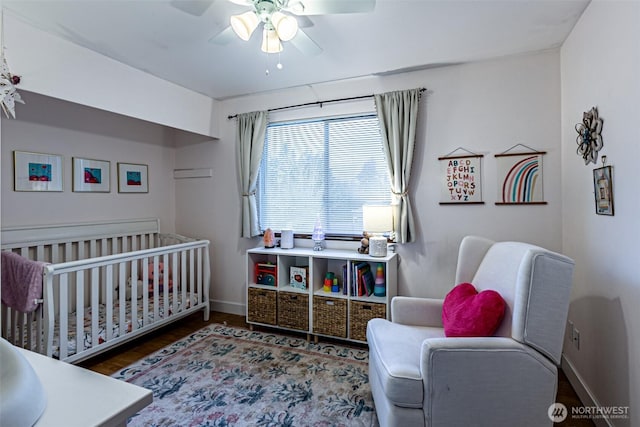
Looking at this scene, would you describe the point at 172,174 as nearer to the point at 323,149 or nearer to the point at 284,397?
the point at 323,149

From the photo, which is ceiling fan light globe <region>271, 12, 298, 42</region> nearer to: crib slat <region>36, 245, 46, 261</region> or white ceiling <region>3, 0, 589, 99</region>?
white ceiling <region>3, 0, 589, 99</region>

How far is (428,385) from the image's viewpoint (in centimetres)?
148

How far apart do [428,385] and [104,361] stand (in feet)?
8.00

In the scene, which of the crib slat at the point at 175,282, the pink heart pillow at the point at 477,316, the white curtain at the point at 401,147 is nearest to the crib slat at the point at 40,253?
the crib slat at the point at 175,282

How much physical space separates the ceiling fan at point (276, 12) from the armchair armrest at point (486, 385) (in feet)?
5.60

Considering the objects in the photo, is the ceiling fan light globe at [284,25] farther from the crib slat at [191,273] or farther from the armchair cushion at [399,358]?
the crib slat at [191,273]

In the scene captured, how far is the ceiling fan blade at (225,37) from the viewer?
193 centimetres

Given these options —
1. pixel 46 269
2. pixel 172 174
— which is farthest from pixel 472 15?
pixel 172 174

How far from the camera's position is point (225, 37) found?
199 cm

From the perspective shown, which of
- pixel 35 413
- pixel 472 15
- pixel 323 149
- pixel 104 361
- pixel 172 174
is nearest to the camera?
pixel 35 413

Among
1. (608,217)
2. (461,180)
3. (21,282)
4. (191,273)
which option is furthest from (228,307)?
(608,217)

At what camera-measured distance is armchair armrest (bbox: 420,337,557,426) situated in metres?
1.48

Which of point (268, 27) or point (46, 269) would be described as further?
point (46, 269)

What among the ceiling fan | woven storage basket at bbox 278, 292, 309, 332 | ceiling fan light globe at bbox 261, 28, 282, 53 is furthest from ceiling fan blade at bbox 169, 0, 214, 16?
woven storage basket at bbox 278, 292, 309, 332
